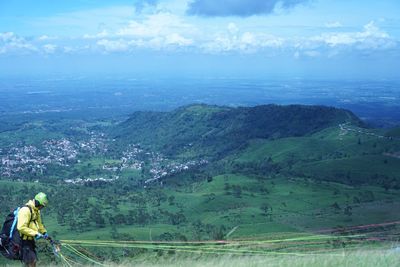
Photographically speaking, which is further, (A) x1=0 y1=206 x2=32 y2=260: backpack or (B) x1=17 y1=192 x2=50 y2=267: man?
(A) x1=0 y1=206 x2=32 y2=260: backpack

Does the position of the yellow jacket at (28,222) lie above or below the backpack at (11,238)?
above

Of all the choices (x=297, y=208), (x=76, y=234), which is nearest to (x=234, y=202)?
(x=297, y=208)

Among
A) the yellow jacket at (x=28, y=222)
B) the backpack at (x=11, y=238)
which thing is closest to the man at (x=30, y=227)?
the yellow jacket at (x=28, y=222)

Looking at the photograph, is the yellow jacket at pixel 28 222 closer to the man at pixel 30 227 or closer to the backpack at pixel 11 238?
the man at pixel 30 227

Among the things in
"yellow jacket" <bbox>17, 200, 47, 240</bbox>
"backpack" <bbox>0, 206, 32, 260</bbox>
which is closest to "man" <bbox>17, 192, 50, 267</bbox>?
"yellow jacket" <bbox>17, 200, 47, 240</bbox>

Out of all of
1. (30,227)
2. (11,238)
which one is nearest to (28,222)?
(30,227)

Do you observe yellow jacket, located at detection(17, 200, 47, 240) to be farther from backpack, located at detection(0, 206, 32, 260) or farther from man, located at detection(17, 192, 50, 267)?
backpack, located at detection(0, 206, 32, 260)

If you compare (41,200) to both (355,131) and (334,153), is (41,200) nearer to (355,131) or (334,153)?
(334,153)

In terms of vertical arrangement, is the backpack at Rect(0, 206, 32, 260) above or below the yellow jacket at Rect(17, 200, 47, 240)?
below
